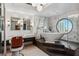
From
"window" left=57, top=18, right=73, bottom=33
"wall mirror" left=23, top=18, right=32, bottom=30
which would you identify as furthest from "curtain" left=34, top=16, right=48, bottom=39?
"window" left=57, top=18, right=73, bottom=33

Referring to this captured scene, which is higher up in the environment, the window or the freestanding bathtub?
the window

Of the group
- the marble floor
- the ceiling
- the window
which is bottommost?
the marble floor

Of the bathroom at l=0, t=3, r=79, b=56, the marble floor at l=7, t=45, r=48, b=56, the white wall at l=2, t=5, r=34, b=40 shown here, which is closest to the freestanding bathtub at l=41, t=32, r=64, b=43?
the bathroom at l=0, t=3, r=79, b=56

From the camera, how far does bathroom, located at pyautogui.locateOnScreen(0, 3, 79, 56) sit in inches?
74.1

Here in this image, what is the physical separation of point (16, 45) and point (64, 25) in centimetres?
92

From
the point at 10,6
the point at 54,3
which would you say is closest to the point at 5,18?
the point at 10,6

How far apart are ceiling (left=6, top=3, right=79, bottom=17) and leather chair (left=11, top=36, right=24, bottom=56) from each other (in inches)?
20.5

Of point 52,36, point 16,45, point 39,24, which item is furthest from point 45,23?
point 16,45

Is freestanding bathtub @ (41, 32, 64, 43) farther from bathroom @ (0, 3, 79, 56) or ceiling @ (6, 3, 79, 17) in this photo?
ceiling @ (6, 3, 79, 17)

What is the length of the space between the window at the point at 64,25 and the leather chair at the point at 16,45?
71 cm

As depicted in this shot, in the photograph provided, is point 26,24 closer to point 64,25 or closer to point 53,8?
point 53,8

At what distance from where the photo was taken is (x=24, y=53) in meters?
1.95

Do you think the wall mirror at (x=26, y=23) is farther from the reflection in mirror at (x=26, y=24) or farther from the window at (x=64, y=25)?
the window at (x=64, y=25)

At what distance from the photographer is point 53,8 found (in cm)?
193
